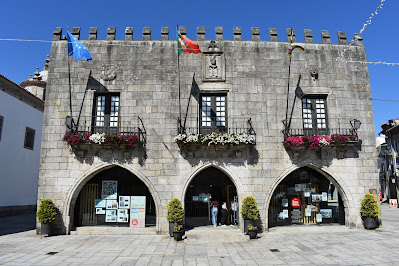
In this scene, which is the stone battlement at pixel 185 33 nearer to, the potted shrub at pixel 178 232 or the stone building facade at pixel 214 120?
the stone building facade at pixel 214 120

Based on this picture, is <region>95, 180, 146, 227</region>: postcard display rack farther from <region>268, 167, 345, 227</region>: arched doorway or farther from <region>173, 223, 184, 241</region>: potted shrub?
<region>268, 167, 345, 227</region>: arched doorway

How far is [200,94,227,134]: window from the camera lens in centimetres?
1321

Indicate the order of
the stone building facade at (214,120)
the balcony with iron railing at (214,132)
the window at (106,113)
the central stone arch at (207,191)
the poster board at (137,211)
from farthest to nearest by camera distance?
the central stone arch at (207,191) → the window at (106,113) → the poster board at (137,211) → the stone building facade at (214,120) → the balcony with iron railing at (214,132)

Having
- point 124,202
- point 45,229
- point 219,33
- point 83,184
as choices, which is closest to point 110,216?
point 124,202

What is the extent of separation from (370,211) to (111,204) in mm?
11463

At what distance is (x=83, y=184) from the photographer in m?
12.8

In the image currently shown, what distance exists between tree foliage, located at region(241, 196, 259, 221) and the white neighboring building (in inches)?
603

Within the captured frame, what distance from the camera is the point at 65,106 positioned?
13148 millimetres

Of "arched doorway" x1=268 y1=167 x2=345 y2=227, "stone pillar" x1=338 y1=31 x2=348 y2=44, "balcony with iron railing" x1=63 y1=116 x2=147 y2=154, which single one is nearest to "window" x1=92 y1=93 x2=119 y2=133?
"balcony with iron railing" x1=63 y1=116 x2=147 y2=154

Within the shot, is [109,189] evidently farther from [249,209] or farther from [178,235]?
[249,209]

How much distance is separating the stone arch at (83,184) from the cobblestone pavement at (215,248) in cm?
78

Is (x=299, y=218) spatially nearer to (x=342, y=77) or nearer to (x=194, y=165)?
(x=194, y=165)

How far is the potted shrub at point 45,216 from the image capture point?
11703 millimetres

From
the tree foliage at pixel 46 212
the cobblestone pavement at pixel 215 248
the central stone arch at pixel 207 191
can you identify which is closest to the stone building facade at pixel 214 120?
the tree foliage at pixel 46 212
